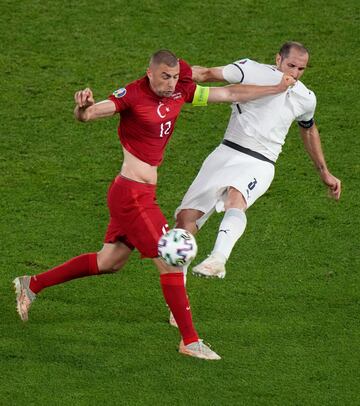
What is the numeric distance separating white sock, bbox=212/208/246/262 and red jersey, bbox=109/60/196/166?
68cm

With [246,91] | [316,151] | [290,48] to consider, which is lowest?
[316,151]

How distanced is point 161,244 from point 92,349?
1.05 meters

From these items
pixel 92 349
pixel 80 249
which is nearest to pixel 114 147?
pixel 80 249

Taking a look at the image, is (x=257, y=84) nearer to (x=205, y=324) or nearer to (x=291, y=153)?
(x=205, y=324)

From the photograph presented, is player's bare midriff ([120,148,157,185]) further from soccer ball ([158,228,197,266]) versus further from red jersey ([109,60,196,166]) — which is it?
soccer ball ([158,228,197,266])

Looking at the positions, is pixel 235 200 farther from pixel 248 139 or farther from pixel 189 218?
pixel 248 139

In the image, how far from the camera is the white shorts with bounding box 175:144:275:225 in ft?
32.7

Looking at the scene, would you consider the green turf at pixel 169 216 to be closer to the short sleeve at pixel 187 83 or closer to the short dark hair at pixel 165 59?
the short sleeve at pixel 187 83

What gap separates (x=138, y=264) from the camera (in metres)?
11.2

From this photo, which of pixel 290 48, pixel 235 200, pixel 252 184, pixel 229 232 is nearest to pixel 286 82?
pixel 290 48

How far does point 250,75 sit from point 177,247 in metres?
1.80

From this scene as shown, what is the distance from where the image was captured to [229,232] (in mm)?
9484

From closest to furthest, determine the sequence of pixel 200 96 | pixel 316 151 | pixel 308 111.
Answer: pixel 200 96, pixel 308 111, pixel 316 151

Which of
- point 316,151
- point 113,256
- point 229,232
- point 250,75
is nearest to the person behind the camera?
point 229,232
